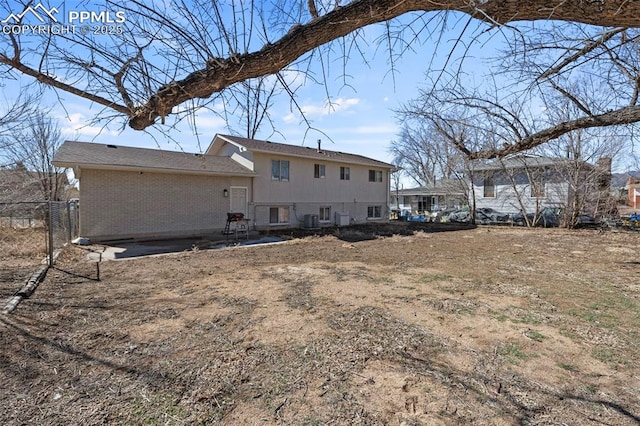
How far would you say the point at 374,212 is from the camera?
2323cm

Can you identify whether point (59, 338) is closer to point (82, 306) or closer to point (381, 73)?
point (82, 306)

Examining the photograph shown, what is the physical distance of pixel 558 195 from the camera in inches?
754

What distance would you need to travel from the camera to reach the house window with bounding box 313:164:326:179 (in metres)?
19.1

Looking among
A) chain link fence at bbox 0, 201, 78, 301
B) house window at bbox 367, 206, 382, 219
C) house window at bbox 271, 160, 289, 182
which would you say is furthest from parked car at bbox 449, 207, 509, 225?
chain link fence at bbox 0, 201, 78, 301

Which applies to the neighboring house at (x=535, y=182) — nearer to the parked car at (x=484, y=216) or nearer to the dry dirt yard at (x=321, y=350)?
the parked car at (x=484, y=216)

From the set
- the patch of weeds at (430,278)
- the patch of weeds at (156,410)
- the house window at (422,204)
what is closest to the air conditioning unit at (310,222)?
the patch of weeds at (430,278)

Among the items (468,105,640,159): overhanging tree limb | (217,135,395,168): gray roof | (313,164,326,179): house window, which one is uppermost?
(217,135,395,168): gray roof

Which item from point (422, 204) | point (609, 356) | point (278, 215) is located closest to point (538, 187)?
point (278, 215)

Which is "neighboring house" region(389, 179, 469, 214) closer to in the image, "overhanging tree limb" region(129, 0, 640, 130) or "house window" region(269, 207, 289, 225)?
"house window" region(269, 207, 289, 225)

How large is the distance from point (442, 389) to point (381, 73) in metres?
2.55

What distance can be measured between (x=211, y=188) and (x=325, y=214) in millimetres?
7287

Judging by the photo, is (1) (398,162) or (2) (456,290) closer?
(2) (456,290)

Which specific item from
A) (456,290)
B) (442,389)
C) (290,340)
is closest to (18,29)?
(290,340)

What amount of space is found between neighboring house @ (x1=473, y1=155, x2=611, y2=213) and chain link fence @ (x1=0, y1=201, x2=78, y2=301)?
55.5ft
